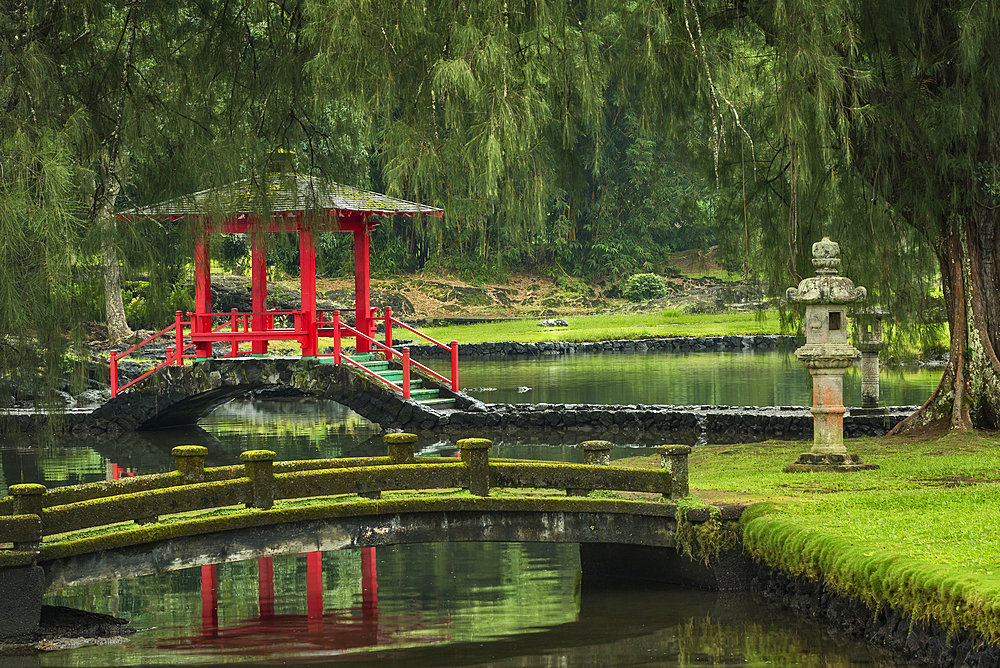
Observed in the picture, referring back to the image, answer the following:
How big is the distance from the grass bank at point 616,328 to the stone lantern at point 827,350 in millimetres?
28665

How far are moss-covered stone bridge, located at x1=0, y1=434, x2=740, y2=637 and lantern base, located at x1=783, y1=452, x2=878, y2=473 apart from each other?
91.3 inches

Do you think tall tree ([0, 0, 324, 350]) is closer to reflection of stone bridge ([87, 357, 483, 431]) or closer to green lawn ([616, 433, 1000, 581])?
green lawn ([616, 433, 1000, 581])

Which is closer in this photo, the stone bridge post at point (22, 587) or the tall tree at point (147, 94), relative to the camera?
the stone bridge post at point (22, 587)

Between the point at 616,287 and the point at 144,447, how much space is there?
38.0 m

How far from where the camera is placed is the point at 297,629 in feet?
33.3

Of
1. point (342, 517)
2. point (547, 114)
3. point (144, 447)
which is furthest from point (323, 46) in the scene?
point (144, 447)

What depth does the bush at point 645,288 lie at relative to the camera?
54.3 meters

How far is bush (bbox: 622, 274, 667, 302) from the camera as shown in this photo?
54312 millimetres

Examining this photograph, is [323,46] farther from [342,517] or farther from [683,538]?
[683,538]

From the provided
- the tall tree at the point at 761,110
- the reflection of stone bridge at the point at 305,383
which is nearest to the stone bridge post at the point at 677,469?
the tall tree at the point at 761,110

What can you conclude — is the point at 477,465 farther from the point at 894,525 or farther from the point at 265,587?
the point at 894,525

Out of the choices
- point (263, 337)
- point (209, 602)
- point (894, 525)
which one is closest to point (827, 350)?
point (894, 525)

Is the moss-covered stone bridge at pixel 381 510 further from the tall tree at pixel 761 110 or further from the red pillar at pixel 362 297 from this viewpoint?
the red pillar at pixel 362 297

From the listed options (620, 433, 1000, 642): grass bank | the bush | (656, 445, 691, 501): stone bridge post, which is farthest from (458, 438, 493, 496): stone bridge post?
the bush
